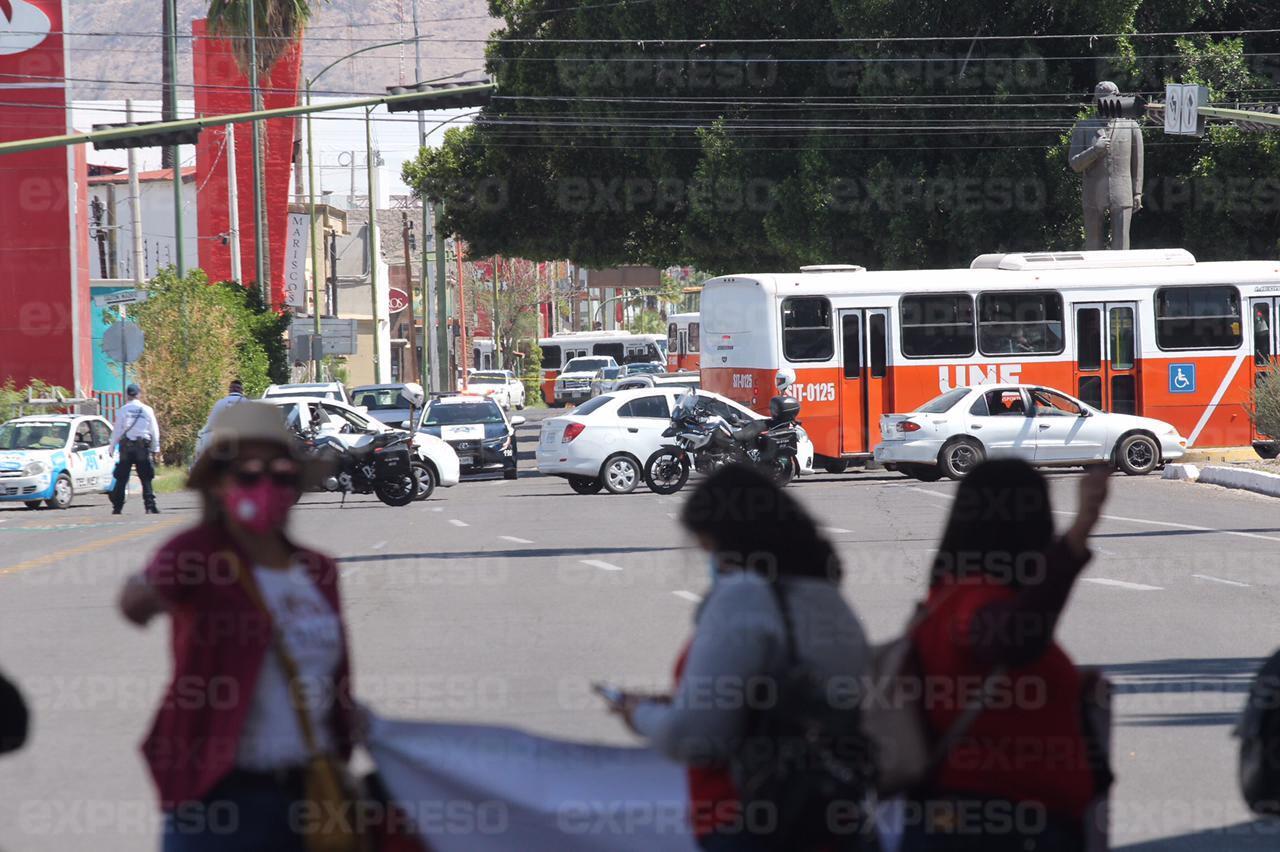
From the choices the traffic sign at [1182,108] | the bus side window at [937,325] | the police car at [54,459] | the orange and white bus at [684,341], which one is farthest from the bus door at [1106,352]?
the orange and white bus at [684,341]

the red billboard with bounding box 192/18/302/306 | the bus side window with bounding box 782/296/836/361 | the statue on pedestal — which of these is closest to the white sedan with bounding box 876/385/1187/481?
the bus side window with bounding box 782/296/836/361

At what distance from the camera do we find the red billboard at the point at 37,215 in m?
38.7

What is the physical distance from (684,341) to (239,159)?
63.9 ft

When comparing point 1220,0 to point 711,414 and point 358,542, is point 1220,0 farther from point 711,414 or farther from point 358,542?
point 358,542

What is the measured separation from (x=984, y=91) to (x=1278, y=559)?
76.8 feet

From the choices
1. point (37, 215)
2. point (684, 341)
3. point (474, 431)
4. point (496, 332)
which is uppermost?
point (37, 215)

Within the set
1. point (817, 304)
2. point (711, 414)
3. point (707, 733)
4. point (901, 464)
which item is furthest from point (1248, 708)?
point (817, 304)

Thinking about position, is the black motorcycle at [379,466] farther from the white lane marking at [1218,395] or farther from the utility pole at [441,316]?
the utility pole at [441,316]

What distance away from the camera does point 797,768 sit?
3.67 m

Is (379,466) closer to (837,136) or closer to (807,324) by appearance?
(807,324)

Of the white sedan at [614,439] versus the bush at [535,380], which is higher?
the bush at [535,380]

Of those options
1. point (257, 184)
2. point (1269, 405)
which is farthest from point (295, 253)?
point (1269, 405)

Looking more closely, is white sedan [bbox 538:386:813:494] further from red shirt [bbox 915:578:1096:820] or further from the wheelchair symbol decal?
red shirt [bbox 915:578:1096:820]

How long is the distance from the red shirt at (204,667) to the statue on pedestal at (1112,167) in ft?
95.4
